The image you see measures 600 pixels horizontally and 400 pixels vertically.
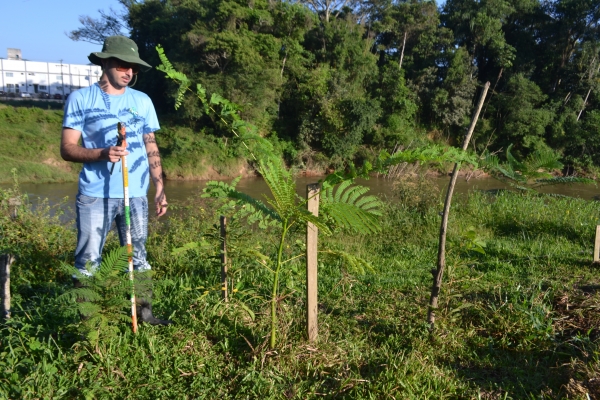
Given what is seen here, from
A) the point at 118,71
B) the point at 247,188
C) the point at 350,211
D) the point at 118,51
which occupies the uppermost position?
the point at 118,51

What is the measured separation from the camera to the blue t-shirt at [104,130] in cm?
264

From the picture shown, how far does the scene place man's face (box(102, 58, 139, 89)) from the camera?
2.70 m

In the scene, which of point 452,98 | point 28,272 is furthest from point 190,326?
point 452,98

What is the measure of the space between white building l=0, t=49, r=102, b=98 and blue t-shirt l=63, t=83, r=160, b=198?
47800 millimetres

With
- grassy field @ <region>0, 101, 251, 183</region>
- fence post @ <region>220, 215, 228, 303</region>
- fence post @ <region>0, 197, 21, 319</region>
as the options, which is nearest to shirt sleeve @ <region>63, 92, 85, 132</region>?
fence post @ <region>0, 197, 21, 319</region>

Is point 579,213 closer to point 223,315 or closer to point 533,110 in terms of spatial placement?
point 223,315

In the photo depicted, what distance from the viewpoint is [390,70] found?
90.9ft

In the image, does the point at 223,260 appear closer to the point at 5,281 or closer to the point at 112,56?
the point at 5,281

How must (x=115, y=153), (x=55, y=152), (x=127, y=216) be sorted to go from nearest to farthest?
(x=115, y=153) < (x=127, y=216) < (x=55, y=152)

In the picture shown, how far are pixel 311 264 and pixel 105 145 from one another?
1414 mm

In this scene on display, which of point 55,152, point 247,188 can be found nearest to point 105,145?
point 247,188

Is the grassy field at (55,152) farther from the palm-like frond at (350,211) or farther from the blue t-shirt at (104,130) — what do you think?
the palm-like frond at (350,211)

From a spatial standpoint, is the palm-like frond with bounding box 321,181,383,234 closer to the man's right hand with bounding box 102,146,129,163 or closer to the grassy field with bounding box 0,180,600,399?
the grassy field with bounding box 0,180,600,399

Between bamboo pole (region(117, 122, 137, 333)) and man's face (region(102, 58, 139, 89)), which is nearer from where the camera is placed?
bamboo pole (region(117, 122, 137, 333))
